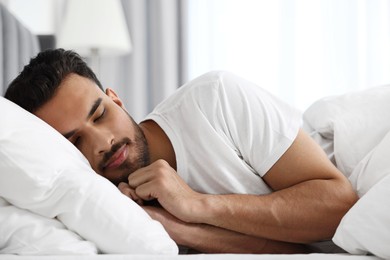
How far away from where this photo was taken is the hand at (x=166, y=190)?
1110 millimetres

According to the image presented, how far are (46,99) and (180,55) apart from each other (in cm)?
205

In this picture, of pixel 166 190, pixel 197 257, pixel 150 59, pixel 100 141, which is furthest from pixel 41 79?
pixel 150 59

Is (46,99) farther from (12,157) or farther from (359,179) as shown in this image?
(359,179)

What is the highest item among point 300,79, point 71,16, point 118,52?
point 71,16

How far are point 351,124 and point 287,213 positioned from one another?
0.39m

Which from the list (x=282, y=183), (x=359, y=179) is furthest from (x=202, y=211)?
(x=359, y=179)

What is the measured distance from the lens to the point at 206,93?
131 cm

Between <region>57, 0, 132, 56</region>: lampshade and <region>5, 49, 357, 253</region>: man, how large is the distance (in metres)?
1.44

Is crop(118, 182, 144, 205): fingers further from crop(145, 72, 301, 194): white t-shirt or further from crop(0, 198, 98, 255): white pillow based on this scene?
crop(0, 198, 98, 255): white pillow

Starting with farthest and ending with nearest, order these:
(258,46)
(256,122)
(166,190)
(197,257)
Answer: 1. (258,46)
2. (256,122)
3. (166,190)
4. (197,257)

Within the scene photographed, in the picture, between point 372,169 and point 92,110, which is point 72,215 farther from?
point 372,169

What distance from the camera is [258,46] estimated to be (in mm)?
3291

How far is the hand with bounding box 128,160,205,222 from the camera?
3.64 feet

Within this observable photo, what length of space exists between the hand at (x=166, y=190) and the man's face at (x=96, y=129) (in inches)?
3.7
